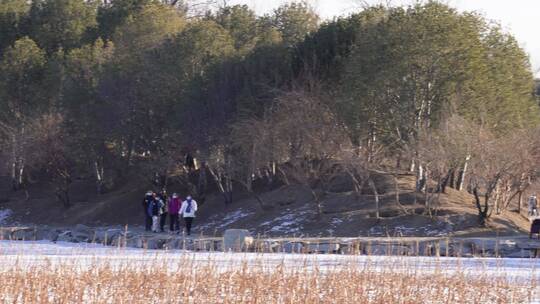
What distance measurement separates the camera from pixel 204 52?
1903 inches

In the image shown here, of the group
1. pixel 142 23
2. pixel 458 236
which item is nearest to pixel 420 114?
pixel 458 236

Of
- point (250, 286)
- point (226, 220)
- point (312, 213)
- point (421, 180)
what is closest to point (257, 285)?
point (250, 286)

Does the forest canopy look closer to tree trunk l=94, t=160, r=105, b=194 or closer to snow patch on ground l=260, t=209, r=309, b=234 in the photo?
tree trunk l=94, t=160, r=105, b=194

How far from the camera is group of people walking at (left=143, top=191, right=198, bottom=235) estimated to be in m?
35.9

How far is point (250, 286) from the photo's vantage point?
17.1m

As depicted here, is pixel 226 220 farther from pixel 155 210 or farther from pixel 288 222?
pixel 155 210

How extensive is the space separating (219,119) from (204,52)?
13.1 feet

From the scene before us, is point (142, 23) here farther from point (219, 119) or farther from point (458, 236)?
point (458, 236)

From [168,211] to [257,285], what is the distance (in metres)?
22.3

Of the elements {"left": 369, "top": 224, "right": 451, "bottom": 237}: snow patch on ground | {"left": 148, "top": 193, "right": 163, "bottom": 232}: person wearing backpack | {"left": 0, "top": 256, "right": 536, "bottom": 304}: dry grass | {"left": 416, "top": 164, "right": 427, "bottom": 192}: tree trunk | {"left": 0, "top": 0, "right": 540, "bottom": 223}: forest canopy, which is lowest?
{"left": 0, "top": 256, "right": 536, "bottom": 304}: dry grass

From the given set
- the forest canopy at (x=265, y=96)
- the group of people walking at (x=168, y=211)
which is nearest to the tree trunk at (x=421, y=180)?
the forest canopy at (x=265, y=96)

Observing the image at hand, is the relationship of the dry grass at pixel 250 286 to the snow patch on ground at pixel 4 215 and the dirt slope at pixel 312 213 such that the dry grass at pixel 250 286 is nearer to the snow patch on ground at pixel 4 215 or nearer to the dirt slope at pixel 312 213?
the dirt slope at pixel 312 213

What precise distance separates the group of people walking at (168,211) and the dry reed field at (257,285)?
54.0 feet

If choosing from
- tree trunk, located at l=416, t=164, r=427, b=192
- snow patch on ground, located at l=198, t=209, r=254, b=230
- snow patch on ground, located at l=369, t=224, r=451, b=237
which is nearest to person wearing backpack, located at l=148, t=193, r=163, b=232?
snow patch on ground, located at l=198, t=209, r=254, b=230
